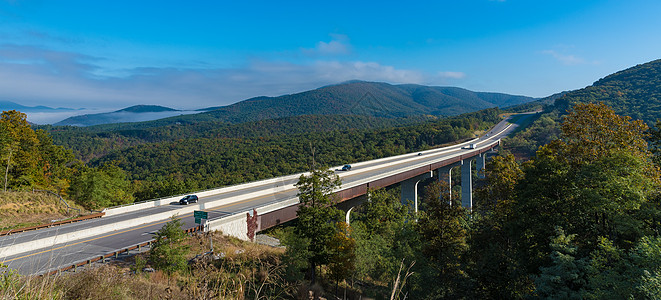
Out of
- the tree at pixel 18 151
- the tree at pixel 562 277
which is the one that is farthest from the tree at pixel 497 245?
the tree at pixel 18 151

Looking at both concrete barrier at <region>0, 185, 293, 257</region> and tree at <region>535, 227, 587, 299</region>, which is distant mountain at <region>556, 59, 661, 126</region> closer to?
tree at <region>535, 227, 587, 299</region>

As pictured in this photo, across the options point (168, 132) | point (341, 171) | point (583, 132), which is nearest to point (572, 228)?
point (583, 132)

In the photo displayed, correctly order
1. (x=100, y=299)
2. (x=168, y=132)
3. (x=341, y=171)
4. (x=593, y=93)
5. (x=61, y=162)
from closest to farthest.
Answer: (x=100, y=299)
(x=61, y=162)
(x=341, y=171)
(x=593, y=93)
(x=168, y=132)

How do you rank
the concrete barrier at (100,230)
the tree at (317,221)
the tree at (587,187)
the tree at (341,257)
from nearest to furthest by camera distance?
the tree at (587,187)
the concrete barrier at (100,230)
the tree at (341,257)
the tree at (317,221)

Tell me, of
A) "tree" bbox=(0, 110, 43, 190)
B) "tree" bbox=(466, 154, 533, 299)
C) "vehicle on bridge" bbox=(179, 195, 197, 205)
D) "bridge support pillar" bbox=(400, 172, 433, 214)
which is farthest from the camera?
"bridge support pillar" bbox=(400, 172, 433, 214)

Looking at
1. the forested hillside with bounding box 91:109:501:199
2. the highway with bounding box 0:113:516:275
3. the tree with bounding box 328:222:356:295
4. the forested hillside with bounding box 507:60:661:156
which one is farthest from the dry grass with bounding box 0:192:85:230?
the forested hillside with bounding box 507:60:661:156

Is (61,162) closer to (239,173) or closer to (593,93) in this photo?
(239,173)

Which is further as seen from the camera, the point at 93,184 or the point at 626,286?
the point at 93,184

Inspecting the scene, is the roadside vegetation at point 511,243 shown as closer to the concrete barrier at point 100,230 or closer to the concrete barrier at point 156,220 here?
the concrete barrier at point 156,220
